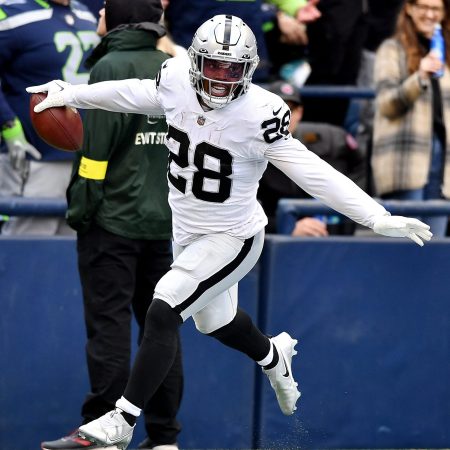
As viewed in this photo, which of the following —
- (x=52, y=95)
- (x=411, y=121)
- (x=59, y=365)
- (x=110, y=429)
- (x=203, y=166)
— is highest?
(x=52, y=95)

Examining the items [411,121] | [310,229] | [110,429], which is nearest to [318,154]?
[411,121]

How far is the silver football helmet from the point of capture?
18.4 ft

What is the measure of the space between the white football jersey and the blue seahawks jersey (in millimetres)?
1174

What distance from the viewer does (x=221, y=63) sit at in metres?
5.63

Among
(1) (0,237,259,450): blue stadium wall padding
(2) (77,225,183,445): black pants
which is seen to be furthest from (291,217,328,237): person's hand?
(2) (77,225,183,445): black pants

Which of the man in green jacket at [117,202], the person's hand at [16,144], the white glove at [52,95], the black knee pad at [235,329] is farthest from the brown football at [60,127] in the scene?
the black knee pad at [235,329]

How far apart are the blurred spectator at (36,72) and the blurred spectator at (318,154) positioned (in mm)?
1092

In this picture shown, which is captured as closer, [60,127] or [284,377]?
[60,127]

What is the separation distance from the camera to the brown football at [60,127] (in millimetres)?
5875

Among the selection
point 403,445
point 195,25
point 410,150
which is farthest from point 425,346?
point 195,25

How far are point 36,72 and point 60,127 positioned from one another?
4.14 ft

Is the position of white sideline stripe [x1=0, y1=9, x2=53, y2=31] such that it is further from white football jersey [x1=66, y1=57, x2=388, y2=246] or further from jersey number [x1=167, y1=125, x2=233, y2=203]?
jersey number [x1=167, y1=125, x2=233, y2=203]

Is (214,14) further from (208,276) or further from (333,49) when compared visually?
(208,276)

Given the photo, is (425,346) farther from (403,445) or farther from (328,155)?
(328,155)
